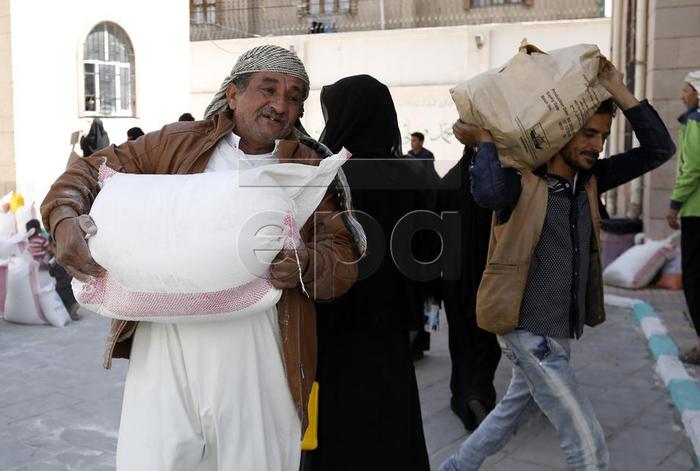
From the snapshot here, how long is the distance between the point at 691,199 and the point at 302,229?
13.2ft

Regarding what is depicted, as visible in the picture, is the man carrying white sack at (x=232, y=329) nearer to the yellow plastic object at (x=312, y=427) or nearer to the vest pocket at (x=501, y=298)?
the yellow plastic object at (x=312, y=427)

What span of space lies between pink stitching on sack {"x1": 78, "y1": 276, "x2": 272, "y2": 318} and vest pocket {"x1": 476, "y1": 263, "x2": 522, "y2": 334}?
1.15 metres

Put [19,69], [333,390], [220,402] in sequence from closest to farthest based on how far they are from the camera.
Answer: [220,402], [333,390], [19,69]

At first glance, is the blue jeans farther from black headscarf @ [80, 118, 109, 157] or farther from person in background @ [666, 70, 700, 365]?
black headscarf @ [80, 118, 109, 157]

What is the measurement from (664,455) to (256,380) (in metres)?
2.68

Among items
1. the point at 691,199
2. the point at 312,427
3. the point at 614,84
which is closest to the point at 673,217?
the point at 691,199

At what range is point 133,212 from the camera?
1966 millimetres

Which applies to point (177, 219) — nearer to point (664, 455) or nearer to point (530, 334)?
point (530, 334)

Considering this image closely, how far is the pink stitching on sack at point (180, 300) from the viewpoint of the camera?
1991mm

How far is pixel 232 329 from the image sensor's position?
2121 millimetres

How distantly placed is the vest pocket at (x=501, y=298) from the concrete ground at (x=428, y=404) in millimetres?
1166

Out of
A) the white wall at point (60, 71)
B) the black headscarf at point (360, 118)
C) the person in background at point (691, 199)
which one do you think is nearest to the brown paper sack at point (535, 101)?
the black headscarf at point (360, 118)

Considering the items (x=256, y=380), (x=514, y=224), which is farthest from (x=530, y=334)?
(x=256, y=380)

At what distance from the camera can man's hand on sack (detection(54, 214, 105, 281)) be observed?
78.5 inches
